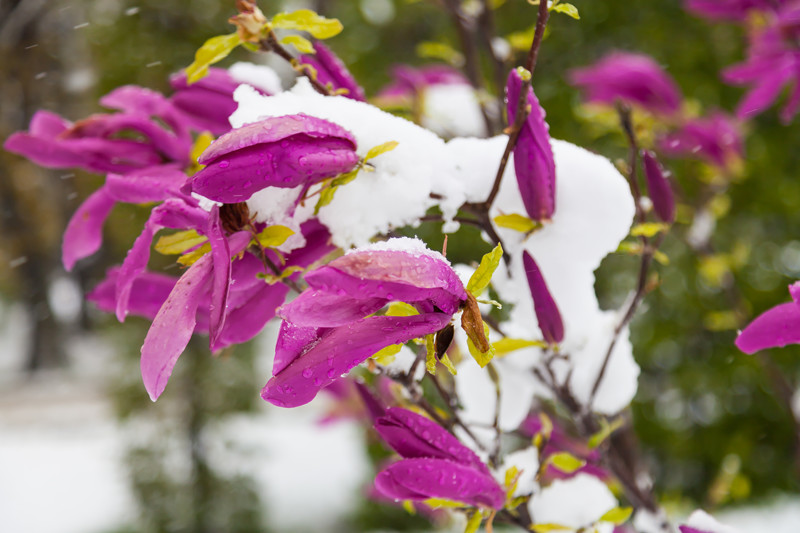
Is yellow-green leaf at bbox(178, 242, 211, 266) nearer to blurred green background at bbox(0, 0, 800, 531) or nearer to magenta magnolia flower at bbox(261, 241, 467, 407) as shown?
magenta magnolia flower at bbox(261, 241, 467, 407)

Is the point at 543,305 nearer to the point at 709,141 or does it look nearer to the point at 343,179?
the point at 343,179

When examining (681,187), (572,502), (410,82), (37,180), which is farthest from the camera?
(37,180)

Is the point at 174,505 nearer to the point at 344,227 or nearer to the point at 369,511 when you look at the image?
the point at 369,511

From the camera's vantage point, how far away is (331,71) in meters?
0.40

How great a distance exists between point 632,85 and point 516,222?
507 mm

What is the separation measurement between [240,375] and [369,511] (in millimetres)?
741

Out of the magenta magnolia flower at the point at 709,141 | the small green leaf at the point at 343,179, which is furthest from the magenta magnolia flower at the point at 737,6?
the small green leaf at the point at 343,179

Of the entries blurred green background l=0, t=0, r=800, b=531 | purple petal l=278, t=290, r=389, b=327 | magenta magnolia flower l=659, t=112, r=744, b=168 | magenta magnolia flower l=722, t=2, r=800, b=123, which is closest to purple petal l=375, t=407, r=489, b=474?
purple petal l=278, t=290, r=389, b=327

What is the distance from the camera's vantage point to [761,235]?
1.92 metres

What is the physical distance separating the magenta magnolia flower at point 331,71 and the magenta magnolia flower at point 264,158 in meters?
0.11

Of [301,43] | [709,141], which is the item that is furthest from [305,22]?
[709,141]

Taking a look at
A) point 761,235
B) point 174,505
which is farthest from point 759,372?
point 174,505

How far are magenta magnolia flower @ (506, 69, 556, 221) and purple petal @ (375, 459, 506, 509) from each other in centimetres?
16

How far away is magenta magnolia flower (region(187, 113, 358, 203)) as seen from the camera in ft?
0.87
